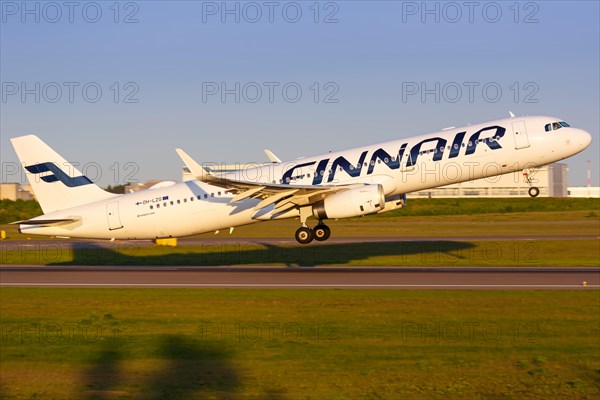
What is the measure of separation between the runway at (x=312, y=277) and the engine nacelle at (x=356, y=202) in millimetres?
3645

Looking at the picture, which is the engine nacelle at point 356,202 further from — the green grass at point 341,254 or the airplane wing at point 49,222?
the airplane wing at point 49,222

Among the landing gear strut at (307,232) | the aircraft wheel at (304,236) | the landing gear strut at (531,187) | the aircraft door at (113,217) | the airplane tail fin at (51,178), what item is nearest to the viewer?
the landing gear strut at (531,187)

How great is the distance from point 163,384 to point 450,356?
9199 mm

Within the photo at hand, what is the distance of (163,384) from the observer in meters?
21.8

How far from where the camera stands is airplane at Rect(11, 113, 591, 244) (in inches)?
1590

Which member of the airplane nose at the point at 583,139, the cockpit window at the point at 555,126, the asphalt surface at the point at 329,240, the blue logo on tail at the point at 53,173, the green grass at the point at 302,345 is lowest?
the green grass at the point at 302,345

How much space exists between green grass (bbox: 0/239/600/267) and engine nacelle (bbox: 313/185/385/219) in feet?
33.9

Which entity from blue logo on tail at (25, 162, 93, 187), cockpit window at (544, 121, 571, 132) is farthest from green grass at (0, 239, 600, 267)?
cockpit window at (544, 121, 571, 132)

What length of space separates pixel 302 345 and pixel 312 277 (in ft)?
54.8

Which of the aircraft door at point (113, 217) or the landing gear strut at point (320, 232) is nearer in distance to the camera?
the landing gear strut at point (320, 232)

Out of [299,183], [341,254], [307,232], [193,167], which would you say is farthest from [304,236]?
[341,254]

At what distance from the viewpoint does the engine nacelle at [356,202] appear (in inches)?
1593

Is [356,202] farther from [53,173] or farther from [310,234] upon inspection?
[53,173]

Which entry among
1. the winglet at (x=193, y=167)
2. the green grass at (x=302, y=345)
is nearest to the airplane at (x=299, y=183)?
the winglet at (x=193, y=167)
